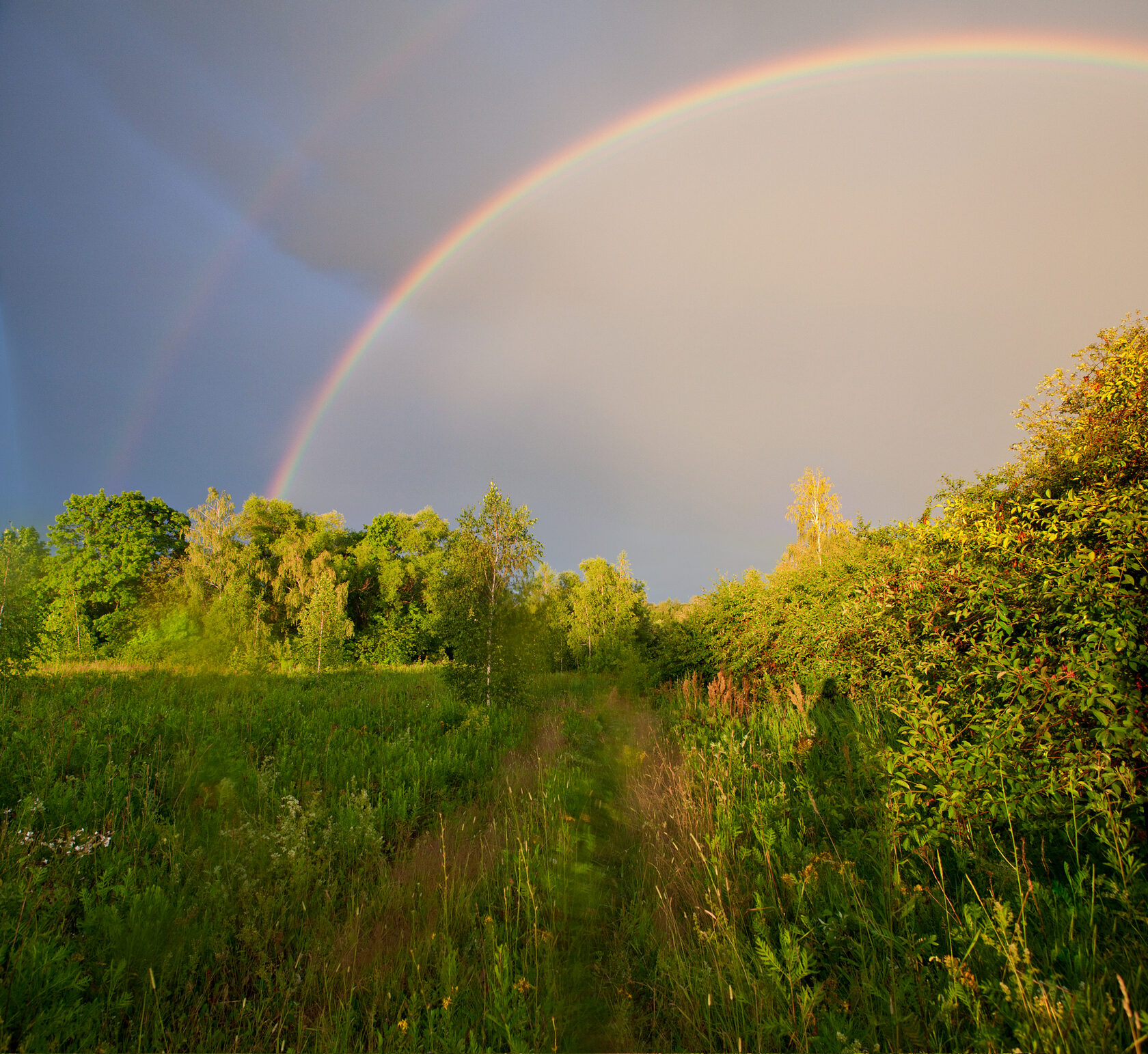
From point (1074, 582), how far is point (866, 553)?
898 cm

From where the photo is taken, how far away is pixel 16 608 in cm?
785

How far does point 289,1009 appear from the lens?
8.04 feet

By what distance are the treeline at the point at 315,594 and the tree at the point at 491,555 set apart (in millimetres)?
31

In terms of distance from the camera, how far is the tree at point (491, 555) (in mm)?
10445

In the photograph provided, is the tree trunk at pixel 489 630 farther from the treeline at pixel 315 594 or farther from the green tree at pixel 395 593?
the green tree at pixel 395 593

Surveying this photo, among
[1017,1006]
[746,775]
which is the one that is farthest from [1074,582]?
[746,775]

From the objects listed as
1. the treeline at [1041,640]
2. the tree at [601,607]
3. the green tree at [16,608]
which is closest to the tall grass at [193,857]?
the green tree at [16,608]

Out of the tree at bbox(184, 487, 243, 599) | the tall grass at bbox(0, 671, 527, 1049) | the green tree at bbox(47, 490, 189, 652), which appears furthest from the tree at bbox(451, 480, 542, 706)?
the green tree at bbox(47, 490, 189, 652)

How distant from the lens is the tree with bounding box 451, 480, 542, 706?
411 inches

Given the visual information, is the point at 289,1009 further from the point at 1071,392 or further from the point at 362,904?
the point at 1071,392

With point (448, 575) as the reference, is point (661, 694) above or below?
below

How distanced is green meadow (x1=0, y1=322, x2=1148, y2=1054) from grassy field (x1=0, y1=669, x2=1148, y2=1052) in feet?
0.08

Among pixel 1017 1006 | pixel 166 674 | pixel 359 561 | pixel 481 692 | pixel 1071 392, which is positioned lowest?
pixel 1017 1006

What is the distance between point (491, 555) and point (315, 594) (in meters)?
18.8
